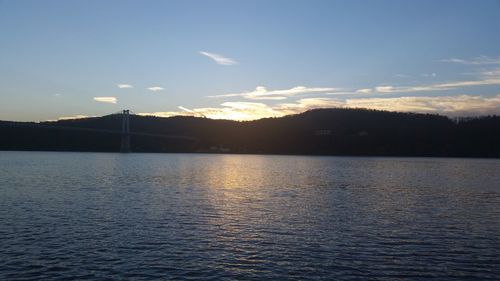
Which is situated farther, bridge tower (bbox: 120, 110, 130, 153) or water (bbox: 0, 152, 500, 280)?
bridge tower (bbox: 120, 110, 130, 153)

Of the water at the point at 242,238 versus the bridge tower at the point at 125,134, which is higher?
the bridge tower at the point at 125,134

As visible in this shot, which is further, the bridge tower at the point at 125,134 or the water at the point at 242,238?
the bridge tower at the point at 125,134

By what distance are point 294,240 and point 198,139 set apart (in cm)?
12444

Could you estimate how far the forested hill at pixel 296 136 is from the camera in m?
126

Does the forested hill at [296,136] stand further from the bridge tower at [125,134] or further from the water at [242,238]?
the water at [242,238]

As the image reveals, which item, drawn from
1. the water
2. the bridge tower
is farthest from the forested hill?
the water

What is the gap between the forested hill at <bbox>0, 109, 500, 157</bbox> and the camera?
12562cm

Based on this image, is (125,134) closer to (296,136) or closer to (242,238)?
(296,136)

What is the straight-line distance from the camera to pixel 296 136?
140m

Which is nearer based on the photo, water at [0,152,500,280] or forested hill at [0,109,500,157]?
water at [0,152,500,280]

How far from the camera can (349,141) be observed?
437 feet

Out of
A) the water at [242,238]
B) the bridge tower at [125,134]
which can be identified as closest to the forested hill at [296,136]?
the bridge tower at [125,134]

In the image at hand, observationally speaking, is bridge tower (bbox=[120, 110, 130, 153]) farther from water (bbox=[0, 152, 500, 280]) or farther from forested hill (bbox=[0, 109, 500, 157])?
water (bbox=[0, 152, 500, 280])

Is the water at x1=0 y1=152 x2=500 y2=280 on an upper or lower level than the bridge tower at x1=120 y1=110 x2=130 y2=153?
lower
